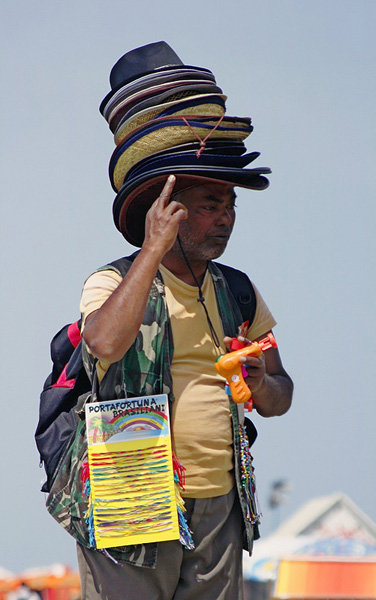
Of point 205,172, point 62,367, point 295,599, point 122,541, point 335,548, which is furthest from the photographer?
point 335,548

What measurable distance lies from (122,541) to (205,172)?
1.26m

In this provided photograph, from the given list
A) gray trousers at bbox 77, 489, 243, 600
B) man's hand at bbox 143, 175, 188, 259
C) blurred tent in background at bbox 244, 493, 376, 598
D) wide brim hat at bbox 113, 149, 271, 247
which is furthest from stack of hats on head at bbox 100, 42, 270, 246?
blurred tent in background at bbox 244, 493, 376, 598

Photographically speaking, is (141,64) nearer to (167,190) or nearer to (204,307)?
(167,190)

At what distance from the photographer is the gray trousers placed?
321cm

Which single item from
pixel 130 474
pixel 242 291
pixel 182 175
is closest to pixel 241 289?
pixel 242 291

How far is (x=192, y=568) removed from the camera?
10.9ft

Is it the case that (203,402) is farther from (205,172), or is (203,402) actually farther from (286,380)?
(205,172)

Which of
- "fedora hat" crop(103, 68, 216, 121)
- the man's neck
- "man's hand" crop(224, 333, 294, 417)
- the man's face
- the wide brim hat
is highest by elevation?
"fedora hat" crop(103, 68, 216, 121)

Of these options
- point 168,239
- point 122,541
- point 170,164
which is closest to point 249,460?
point 122,541

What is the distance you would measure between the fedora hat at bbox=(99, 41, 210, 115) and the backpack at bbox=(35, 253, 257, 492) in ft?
2.24

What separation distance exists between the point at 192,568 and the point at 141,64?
5.97ft

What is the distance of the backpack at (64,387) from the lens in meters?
3.45

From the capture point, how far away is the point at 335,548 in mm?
7074

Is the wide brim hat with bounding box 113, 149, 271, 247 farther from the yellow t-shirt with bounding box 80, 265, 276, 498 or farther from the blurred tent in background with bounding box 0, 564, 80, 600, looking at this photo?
the blurred tent in background with bounding box 0, 564, 80, 600
